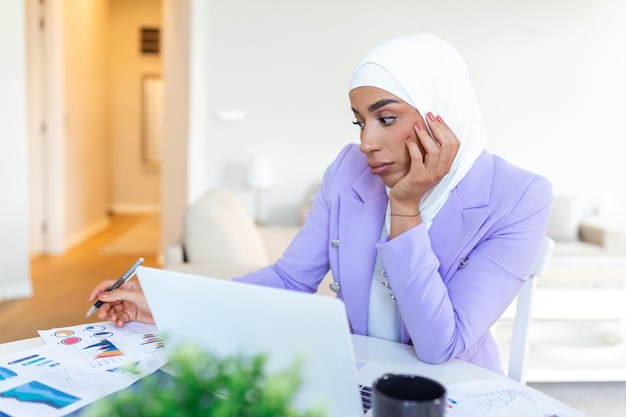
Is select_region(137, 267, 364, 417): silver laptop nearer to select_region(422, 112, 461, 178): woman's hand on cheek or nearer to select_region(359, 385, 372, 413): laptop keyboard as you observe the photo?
select_region(359, 385, 372, 413): laptop keyboard

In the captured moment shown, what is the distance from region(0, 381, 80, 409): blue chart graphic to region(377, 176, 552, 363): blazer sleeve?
0.58 metres

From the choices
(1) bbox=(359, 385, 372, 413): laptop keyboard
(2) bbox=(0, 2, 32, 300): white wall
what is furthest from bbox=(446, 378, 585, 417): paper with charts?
(2) bbox=(0, 2, 32, 300): white wall

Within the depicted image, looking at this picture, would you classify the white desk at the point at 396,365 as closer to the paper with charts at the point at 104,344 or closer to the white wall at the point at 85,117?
the paper with charts at the point at 104,344

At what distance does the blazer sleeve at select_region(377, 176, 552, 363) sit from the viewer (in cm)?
114

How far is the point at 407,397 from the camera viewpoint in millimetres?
706

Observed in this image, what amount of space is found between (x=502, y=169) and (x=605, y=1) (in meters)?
5.07

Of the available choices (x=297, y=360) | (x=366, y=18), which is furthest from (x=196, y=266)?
(x=366, y=18)

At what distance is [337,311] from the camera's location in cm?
72

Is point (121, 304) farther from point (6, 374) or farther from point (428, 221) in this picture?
point (428, 221)

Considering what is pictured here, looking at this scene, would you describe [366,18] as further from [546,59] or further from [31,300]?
[31,300]

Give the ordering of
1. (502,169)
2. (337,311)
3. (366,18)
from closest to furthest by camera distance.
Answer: (337,311), (502,169), (366,18)

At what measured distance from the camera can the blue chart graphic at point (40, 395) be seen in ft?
2.91

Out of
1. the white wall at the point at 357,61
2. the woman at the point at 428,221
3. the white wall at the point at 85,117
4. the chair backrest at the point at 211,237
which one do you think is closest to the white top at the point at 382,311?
the woman at the point at 428,221

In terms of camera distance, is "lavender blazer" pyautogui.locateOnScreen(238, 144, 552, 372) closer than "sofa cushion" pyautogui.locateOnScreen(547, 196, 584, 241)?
Yes
